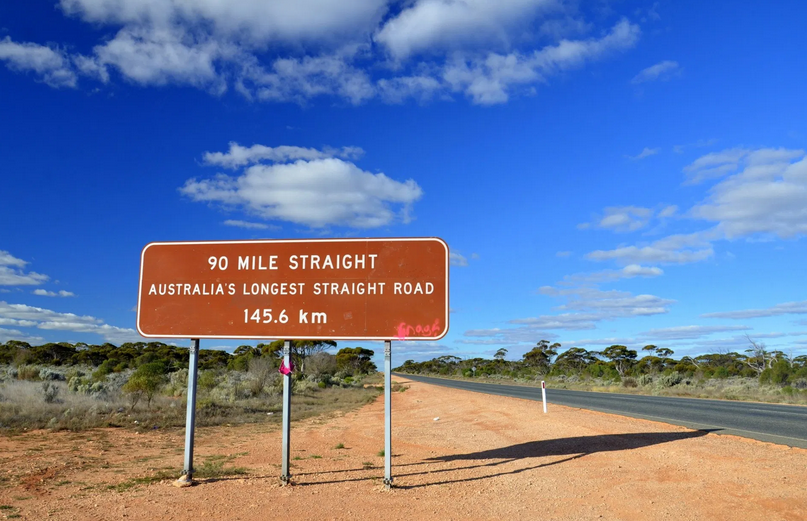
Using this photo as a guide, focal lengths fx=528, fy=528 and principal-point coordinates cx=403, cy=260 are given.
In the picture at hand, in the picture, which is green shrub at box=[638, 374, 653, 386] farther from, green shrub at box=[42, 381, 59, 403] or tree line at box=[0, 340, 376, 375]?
green shrub at box=[42, 381, 59, 403]

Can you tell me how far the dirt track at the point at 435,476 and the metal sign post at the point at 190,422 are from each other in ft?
0.67

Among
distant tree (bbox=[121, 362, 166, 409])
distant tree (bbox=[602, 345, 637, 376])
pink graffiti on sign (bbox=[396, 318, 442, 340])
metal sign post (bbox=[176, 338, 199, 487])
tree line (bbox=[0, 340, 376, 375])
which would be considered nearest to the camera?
metal sign post (bbox=[176, 338, 199, 487])

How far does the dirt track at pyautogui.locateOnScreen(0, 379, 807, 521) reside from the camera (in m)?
6.41

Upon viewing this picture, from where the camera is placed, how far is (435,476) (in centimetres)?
825

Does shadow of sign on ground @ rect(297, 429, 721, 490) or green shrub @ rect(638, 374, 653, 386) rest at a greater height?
shadow of sign on ground @ rect(297, 429, 721, 490)

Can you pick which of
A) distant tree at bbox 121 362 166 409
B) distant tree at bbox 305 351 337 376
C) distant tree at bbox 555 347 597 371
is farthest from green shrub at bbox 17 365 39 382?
distant tree at bbox 555 347 597 371

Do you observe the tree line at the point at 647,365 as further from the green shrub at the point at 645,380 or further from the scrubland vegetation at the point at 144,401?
the scrubland vegetation at the point at 144,401

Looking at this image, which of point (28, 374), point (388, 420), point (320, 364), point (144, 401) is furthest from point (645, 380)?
point (28, 374)

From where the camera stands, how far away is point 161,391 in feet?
75.8

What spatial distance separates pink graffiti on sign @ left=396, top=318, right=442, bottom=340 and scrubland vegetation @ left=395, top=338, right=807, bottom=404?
995 inches

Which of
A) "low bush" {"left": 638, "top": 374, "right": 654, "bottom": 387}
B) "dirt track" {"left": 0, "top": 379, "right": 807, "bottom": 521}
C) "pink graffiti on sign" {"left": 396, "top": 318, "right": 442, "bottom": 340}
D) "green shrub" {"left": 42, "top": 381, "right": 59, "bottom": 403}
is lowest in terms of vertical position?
"low bush" {"left": 638, "top": 374, "right": 654, "bottom": 387}

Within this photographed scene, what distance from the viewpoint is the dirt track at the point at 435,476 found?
6414 millimetres

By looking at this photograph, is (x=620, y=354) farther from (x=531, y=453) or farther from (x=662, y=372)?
(x=531, y=453)

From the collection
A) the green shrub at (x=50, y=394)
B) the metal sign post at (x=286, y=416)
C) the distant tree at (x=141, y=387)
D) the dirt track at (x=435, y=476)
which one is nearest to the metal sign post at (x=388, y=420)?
the dirt track at (x=435, y=476)
